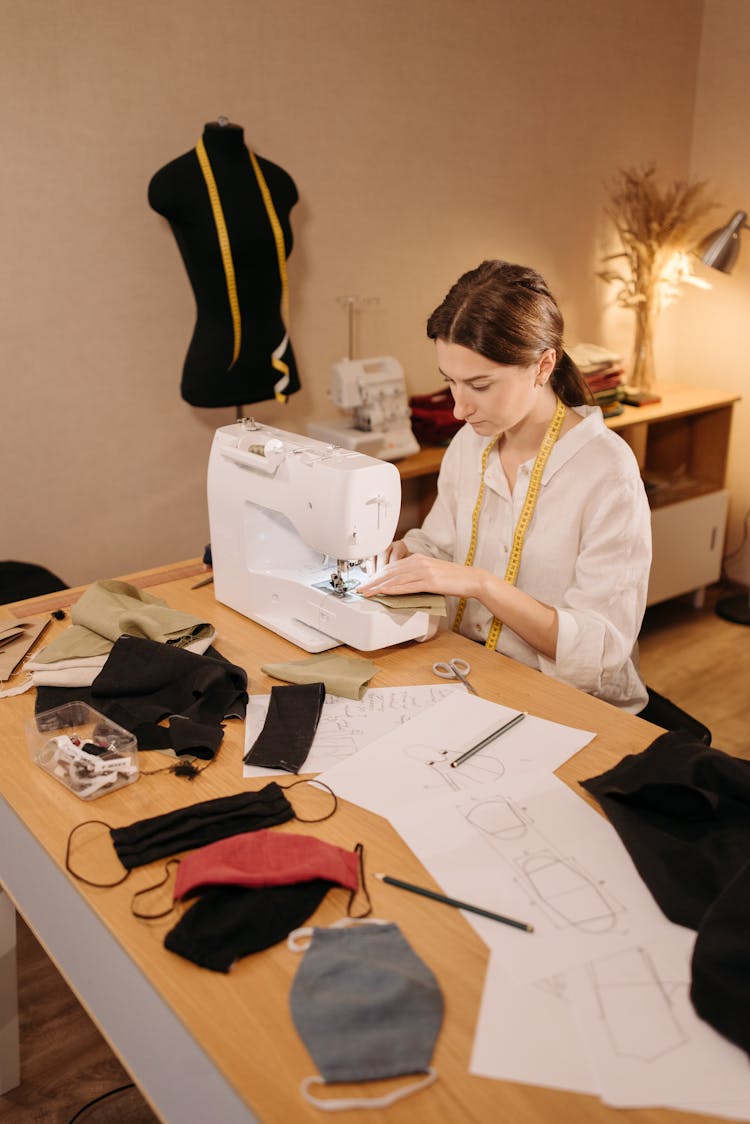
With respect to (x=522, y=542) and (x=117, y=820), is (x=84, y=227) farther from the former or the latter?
(x=117, y=820)

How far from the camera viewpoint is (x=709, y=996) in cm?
98

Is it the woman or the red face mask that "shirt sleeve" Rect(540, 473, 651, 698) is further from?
the red face mask

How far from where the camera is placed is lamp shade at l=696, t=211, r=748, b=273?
3641 millimetres

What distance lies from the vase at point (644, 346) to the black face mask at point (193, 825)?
3.27 m

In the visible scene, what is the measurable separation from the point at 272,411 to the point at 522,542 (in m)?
1.58

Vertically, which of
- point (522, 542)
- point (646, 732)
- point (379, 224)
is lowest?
point (646, 732)

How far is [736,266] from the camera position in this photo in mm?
4195

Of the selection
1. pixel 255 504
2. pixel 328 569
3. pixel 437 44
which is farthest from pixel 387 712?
pixel 437 44

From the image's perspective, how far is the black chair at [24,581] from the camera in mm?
2693

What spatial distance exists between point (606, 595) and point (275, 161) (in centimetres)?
202

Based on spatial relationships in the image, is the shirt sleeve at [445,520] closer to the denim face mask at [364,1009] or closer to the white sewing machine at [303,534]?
the white sewing machine at [303,534]

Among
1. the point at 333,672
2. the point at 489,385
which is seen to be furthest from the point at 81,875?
the point at 489,385

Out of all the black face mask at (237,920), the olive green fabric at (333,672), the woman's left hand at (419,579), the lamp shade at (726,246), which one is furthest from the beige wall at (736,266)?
the black face mask at (237,920)

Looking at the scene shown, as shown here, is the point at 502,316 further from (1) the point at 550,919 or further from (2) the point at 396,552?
(1) the point at 550,919
